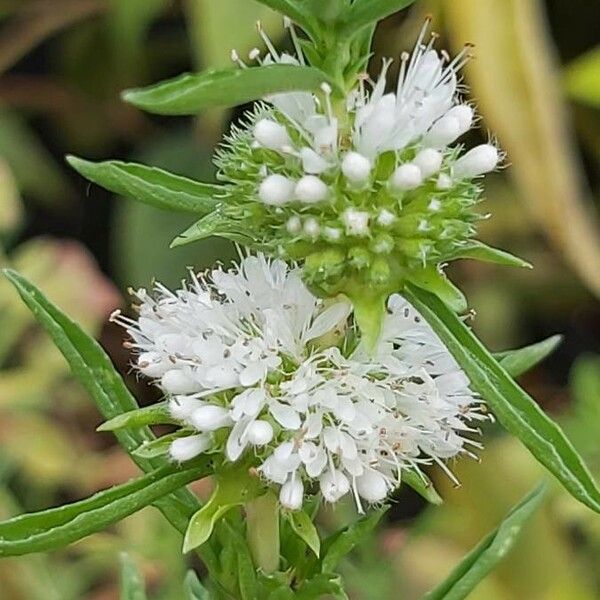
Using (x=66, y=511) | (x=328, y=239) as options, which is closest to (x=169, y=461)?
(x=66, y=511)

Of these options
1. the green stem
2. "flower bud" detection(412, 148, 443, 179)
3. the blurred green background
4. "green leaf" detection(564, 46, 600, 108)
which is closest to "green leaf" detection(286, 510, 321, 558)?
the green stem

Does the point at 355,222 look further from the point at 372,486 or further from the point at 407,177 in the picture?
the point at 372,486

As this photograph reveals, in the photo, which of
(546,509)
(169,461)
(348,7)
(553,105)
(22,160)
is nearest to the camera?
(348,7)

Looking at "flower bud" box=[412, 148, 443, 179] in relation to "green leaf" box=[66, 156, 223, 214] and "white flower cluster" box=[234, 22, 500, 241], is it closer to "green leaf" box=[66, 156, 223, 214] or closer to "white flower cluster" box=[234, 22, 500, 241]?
"white flower cluster" box=[234, 22, 500, 241]

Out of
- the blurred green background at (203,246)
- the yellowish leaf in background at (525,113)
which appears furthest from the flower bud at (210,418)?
the yellowish leaf in background at (525,113)

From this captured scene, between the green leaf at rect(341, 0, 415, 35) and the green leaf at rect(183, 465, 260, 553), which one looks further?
the green leaf at rect(183, 465, 260, 553)

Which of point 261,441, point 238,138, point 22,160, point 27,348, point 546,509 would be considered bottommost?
point 546,509

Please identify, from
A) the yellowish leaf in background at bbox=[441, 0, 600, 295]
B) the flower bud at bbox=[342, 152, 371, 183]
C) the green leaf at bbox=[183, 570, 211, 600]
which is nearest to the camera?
the flower bud at bbox=[342, 152, 371, 183]

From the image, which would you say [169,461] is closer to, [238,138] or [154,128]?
[238,138]
